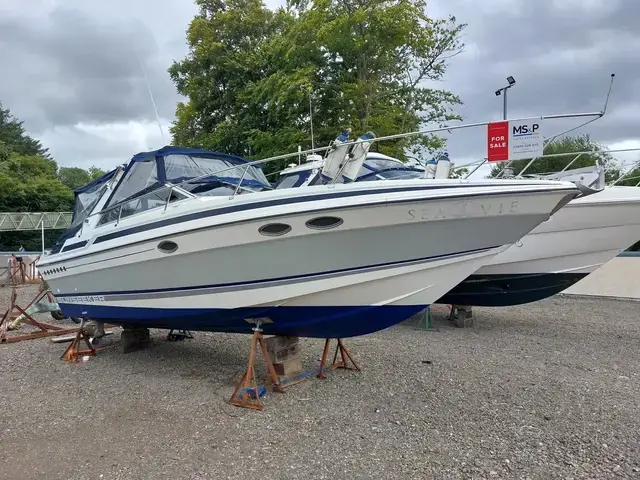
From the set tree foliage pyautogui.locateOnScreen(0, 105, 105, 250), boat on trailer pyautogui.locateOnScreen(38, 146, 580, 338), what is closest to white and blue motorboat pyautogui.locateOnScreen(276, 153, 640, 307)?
boat on trailer pyautogui.locateOnScreen(38, 146, 580, 338)

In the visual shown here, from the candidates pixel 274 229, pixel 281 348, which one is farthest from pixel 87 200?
pixel 274 229

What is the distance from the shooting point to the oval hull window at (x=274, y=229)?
175 inches

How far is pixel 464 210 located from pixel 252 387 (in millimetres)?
2644

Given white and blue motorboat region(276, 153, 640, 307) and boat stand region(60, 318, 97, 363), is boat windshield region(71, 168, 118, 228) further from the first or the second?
white and blue motorboat region(276, 153, 640, 307)

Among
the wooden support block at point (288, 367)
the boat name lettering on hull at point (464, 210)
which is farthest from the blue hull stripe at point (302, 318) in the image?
the boat name lettering on hull at point (464, 210)

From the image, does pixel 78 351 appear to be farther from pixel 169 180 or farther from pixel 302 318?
pixel 302 318

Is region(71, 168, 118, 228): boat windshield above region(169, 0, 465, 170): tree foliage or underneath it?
underneath

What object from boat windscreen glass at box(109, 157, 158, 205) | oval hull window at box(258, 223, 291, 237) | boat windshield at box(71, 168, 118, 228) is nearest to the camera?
oval hull window at box(258, 223, 291, 237)

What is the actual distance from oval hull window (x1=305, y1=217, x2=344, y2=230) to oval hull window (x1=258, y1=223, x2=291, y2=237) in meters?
0.20

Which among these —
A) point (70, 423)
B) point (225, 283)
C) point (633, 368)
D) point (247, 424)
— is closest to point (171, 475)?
point (247, 424)

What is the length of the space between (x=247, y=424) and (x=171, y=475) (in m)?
1.00

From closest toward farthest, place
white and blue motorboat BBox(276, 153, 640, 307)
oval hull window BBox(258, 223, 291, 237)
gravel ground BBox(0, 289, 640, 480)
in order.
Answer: gravel ground BBox(0, 289, 640, 480)
oval hull window BBox(258, 223, 291, 237)
white and blue motorboat BBox(276, 153, 640, 307)

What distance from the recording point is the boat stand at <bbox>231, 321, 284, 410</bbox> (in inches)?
190

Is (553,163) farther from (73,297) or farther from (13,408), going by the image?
(13,408)
